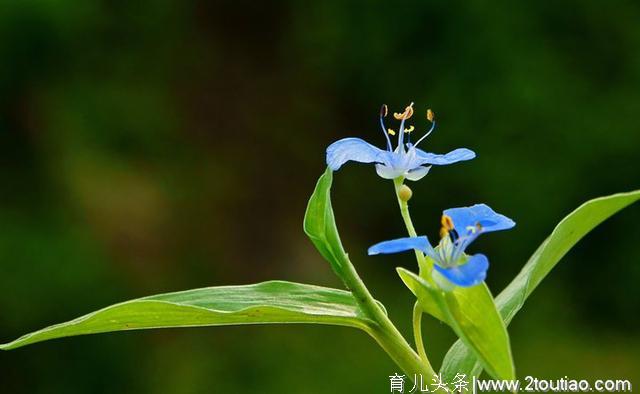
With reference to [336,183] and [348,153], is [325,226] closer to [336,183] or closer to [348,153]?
[348,153]

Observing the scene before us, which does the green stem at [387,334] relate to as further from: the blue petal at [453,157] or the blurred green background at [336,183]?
the blurred green background at [336,183]

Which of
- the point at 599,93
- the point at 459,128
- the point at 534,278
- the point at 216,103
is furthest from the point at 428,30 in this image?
the point at 534,278

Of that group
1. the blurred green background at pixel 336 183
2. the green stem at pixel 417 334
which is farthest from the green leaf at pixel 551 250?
the blurred green background at pixel 336 183

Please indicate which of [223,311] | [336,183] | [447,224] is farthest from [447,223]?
[336,183]

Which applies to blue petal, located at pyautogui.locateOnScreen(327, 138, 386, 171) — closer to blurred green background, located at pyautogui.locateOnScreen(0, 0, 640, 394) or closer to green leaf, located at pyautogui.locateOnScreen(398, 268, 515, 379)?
green leaf, located at pyautogui.locateOnScreen(398, 268, 515, 379)

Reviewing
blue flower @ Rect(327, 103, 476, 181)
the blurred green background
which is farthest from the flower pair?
the blurred green background

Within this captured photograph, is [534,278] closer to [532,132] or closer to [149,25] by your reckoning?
[532,132]

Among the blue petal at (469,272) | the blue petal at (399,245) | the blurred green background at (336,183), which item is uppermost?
the blurred green background at (336,183)
